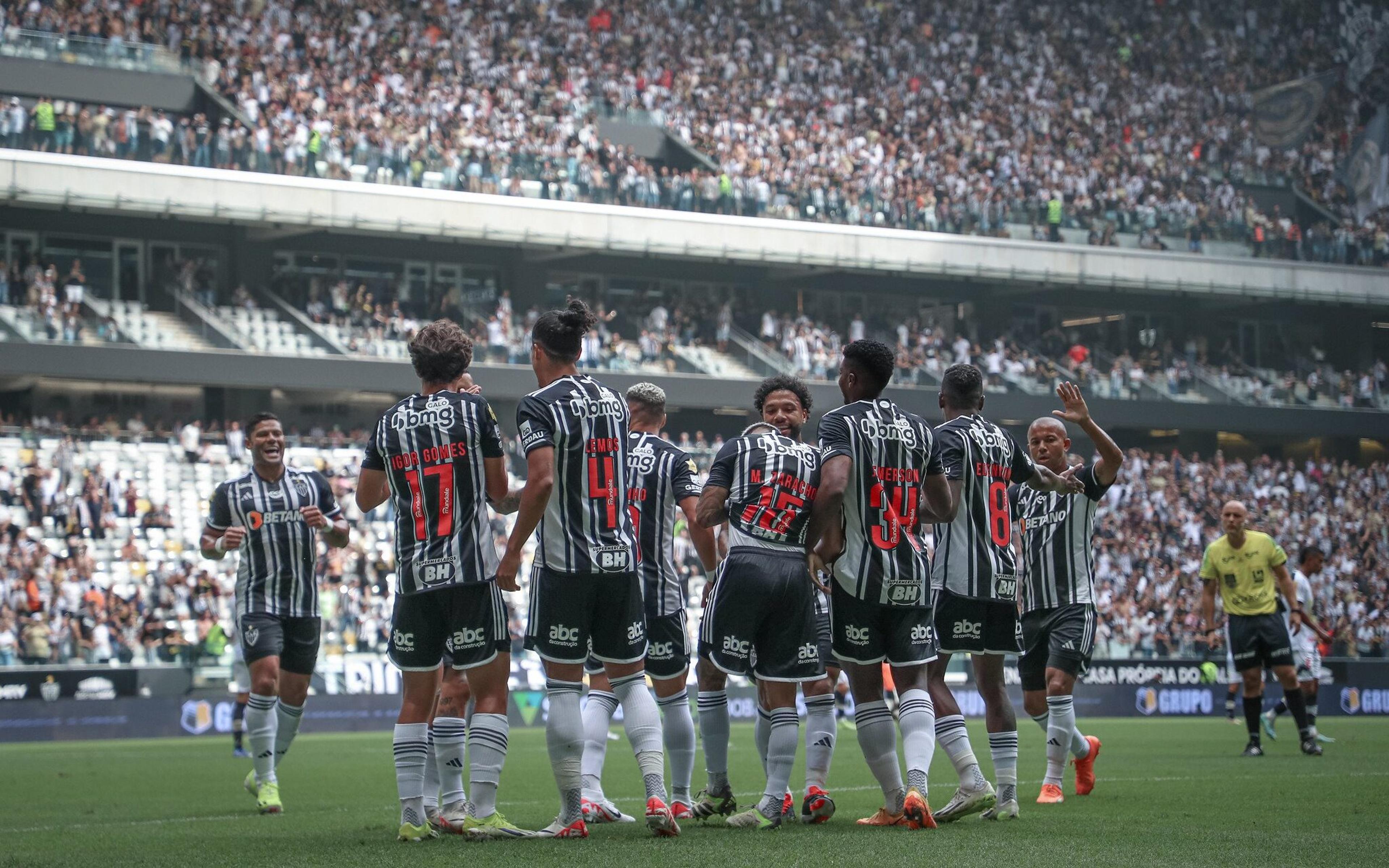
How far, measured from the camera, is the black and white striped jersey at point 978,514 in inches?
352

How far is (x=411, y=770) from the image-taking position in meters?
7.86

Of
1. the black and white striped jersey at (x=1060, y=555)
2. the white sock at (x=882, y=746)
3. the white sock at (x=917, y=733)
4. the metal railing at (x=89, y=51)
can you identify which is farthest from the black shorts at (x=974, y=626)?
the metal railing at (x=89, y=51)

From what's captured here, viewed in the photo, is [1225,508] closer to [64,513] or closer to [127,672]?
[127,672]

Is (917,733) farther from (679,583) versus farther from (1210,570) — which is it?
(1210,570)

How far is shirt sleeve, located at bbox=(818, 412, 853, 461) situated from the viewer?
8.27m

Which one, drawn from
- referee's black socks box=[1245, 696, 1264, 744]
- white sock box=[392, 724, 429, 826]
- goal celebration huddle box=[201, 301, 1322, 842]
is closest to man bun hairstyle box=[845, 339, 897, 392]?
goal celebration huddle box=[201, 301, 1322, 842]

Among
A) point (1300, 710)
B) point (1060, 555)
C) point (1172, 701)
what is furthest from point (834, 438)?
point (1172, 701)

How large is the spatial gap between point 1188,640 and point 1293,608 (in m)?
14.4

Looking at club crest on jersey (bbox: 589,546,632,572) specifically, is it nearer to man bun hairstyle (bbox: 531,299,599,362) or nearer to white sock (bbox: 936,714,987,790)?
man bun hairstyle (bbox: 531,299,599,362)

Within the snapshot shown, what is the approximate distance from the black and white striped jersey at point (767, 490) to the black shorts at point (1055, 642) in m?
2.87

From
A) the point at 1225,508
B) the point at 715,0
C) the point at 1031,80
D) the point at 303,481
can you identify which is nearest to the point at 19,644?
the point at 303,481

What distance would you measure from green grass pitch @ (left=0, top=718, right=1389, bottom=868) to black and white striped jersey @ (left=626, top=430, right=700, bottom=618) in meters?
1.47

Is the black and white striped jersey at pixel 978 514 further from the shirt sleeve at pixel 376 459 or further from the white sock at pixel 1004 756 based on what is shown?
the shirt sleeve at pixel 376 459

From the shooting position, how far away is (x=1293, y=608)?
51.0 ft
